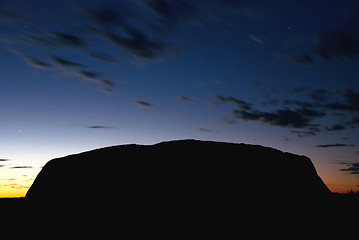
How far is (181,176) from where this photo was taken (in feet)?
21.0

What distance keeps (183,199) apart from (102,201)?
5.28ft

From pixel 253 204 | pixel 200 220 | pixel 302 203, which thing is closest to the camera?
pixel 200 220

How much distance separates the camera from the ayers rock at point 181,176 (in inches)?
244

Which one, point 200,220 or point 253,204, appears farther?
point 253,204

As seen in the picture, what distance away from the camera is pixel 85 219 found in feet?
20.4

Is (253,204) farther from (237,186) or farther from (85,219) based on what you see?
(85,219)

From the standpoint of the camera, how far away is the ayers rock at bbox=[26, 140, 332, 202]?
619 cm

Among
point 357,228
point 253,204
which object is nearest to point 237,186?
point 253,204

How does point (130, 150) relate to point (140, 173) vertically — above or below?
above

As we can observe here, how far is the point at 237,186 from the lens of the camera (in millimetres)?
6340

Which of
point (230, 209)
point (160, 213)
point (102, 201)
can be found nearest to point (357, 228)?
point (230, 209)

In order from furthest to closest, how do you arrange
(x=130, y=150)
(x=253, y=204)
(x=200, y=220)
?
(x=130, y=150) < (x=253, y=204) < (x=200, y=220)

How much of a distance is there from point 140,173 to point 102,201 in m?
0.91

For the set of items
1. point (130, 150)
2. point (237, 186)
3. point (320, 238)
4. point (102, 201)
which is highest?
point (130, 150)
